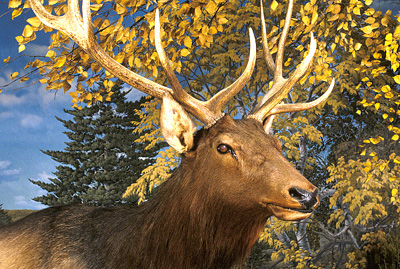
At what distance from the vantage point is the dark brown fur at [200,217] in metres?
2.07

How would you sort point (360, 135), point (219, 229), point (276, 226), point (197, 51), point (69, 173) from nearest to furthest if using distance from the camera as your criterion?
point (219, 229) < point (276, 226) < point (197, 51) < point (360, 135) < point (69, 173)

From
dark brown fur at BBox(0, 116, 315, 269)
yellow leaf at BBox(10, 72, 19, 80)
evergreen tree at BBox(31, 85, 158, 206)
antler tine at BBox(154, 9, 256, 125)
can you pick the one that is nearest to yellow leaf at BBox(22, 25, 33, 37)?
yellow leaf at BBox(10, 72, 19, 80)

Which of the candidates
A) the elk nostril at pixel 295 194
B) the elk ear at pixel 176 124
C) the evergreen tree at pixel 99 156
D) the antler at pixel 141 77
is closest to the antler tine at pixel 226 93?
the antler at pixel 141 77

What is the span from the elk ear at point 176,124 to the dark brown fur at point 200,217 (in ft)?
0.31

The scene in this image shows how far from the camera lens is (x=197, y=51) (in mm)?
10070

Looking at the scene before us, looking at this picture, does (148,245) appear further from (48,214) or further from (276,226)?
(276,226)

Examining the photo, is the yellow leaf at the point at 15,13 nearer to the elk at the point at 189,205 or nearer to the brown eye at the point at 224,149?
the elk at the point at 189,205

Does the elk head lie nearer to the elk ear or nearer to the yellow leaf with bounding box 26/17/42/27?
the elk ear

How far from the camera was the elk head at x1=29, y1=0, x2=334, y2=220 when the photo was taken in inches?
76.0

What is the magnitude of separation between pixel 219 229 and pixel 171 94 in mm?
980

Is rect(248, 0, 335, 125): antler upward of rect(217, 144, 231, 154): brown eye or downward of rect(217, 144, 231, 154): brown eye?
upward

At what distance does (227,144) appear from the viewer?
218cm

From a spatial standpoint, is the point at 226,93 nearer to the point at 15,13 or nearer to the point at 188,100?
the point at 188,100

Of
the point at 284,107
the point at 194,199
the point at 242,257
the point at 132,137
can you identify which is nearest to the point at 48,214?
the point at 194,199
